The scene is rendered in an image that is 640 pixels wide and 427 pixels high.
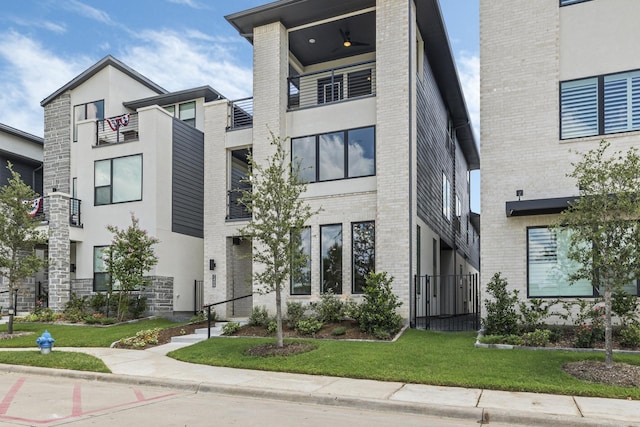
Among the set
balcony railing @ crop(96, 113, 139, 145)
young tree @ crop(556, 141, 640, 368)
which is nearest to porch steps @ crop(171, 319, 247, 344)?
balcony railing @ crop(96, 113, 139, 145)

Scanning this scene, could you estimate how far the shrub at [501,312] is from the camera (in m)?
12.6

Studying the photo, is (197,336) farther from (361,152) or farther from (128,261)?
(361,152)

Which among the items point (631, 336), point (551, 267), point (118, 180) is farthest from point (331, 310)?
point (118, 180)

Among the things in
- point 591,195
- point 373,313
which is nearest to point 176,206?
point 373,313

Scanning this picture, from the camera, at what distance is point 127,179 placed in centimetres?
2095

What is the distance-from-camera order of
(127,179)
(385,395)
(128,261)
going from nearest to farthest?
(385,395) → (128,261) → (127,179)

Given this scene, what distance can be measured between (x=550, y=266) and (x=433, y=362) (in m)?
4.59

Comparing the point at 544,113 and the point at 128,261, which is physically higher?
the point at 544,113

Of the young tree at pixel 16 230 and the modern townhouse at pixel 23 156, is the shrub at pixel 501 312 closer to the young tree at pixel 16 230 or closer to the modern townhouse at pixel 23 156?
the young tree at pixel 16 230

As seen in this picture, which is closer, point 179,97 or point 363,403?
point 363,403

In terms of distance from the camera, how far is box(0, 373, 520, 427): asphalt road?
732cm

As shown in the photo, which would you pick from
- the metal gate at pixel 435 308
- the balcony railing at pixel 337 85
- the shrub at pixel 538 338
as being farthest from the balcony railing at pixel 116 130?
the shrub at pixel 538 338

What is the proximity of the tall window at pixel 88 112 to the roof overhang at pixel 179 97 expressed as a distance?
1148 mm

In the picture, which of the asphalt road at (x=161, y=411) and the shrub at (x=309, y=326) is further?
the shrub at (x=309, y=326)
